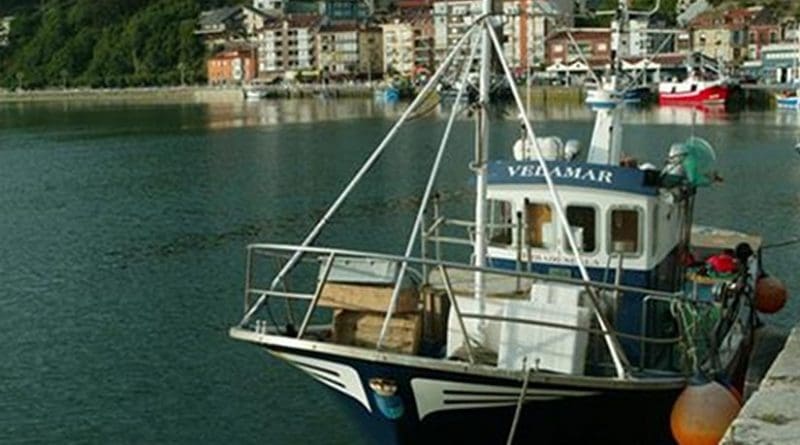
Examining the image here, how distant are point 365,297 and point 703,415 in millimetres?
3418

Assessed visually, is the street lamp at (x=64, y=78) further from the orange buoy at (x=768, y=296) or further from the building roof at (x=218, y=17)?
the orange buoy at (x=768, y=296)

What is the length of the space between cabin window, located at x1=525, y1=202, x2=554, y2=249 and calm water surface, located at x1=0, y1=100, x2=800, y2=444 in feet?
7.94

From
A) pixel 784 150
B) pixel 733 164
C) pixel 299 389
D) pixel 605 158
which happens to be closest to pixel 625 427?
pixel 605 158

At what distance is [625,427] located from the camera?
11.9 m

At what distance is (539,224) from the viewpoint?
13070mm

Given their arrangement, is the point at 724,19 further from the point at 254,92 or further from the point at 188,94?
the point at 188,94

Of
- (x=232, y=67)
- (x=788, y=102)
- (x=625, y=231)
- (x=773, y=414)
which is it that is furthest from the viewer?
(x=232, y=67)

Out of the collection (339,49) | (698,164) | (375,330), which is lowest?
(375,330)

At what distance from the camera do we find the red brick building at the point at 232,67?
164250 mm

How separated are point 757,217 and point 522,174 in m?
22.4

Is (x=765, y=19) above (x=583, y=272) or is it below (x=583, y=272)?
above

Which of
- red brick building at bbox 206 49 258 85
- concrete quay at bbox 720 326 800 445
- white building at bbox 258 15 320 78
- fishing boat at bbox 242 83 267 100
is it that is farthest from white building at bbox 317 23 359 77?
concrete quay at bbox 720 326 800 445

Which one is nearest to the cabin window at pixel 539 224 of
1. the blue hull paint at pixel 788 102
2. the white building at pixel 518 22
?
the white building at pixel 518 22

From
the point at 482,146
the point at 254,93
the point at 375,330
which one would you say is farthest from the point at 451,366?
the point at 254,93
